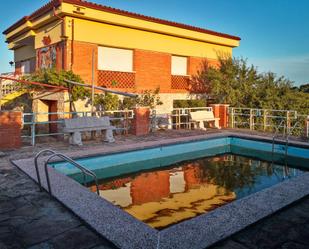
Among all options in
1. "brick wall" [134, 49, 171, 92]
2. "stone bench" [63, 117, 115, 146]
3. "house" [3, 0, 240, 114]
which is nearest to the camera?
"stone bench" [63, 117, 115, 146]

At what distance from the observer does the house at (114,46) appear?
13758mm

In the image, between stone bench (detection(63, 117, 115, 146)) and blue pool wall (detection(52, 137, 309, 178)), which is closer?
blue pool wall (detection(52, 137, 309, 178))

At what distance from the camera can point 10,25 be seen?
1933cm

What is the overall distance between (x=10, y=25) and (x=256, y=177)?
60.6 feet

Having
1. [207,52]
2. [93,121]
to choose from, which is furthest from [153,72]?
[93,121]

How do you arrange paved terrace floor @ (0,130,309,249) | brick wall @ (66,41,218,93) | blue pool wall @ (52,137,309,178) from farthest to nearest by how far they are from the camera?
brick wall @ (66,41,218,93) < blue pool wall @ (52,137,309,178) < paved terrace floor @ (0,130,309,249)

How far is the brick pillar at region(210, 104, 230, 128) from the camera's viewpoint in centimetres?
1542

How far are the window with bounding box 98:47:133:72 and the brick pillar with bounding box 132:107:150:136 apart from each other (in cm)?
431

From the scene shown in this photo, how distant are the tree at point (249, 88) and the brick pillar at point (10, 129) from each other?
1172 cm

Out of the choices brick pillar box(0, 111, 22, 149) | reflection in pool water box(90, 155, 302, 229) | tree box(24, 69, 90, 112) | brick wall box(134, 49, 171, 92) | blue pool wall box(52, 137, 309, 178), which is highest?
brick wall box(134, 49, 171, 92)

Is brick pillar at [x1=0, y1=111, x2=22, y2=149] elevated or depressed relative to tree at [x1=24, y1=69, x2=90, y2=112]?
depressed

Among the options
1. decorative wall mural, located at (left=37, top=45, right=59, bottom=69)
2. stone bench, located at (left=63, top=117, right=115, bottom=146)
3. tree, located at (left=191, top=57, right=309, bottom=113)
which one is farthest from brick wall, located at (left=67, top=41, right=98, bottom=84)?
tree, located at (left=191, top=57, right=309, bottom=113)

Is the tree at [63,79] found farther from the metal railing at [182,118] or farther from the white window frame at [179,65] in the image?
the white window frame at [179,65]

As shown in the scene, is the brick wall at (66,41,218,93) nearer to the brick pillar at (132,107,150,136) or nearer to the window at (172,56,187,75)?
the window at (172,56,187,75)
